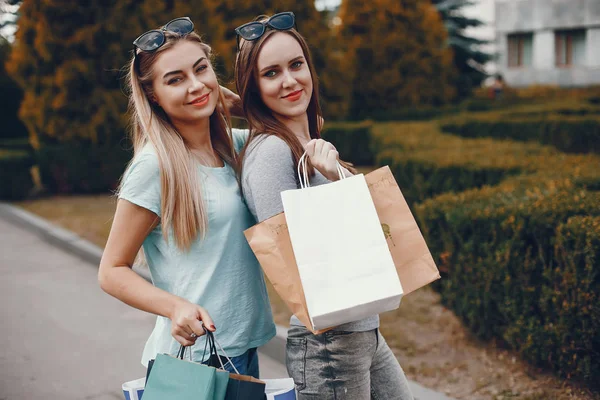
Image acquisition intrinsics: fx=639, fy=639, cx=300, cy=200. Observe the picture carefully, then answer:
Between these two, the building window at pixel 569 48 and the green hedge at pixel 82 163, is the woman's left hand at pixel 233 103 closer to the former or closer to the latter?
the green hedge at pixel 82 163

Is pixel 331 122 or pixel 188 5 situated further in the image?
pixel 331 122

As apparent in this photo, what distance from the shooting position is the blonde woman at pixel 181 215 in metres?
1.92

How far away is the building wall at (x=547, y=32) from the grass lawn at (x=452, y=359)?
2864 centimetres

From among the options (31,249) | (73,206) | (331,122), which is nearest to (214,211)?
(31,249)

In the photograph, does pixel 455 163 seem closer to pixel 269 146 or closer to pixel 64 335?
pixel 64 335

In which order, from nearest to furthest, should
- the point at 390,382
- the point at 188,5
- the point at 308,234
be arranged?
the point at 308,234 → the point at 390,382 → the point at 188,5

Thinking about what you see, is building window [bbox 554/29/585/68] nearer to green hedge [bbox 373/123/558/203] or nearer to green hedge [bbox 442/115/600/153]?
green hedge [bbox 442/115/600/153]

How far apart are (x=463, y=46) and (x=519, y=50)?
895 centimetres

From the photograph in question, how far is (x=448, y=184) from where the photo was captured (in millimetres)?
6414

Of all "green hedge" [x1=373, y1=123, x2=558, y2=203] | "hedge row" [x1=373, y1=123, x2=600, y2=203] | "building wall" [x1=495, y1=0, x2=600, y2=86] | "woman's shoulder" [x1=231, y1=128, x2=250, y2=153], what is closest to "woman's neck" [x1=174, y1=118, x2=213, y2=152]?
"woman's shoulder" [x1=231, y1=128, x2=250, y2=153]

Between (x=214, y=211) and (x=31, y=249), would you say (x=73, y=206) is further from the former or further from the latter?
(x=214, y=211)

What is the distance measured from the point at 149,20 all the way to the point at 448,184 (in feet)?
→ 24.2

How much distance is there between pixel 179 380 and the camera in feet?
5.56

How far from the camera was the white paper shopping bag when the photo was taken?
1.72m
